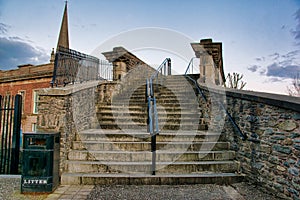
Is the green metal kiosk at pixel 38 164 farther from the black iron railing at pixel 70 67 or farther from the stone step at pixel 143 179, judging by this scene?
the black iron railing at pixel 70 67

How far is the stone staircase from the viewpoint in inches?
150

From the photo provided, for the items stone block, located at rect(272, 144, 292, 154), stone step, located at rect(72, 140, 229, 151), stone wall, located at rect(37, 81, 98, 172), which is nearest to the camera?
stone block, located at rect(272, 144, 292, 154)

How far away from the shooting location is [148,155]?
4.38m

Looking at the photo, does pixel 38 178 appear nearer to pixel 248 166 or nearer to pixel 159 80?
pixel 248 166

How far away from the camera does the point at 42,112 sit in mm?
3982

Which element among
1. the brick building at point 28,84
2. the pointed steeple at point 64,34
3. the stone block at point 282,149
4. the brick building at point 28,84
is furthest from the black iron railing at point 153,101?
the pointed steeple at point 64,34

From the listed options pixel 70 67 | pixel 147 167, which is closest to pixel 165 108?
pixel 147 167

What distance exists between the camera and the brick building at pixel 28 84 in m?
19.4

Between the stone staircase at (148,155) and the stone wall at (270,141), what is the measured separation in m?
0.35

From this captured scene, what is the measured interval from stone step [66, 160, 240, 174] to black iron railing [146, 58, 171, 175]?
234 millimetres

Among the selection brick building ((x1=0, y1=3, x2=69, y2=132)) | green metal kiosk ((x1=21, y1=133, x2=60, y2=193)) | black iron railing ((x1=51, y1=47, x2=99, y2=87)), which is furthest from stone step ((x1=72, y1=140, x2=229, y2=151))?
brick building ((x1=0, y1=3, x2=69, y2=132))

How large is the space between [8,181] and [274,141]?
4.57 m

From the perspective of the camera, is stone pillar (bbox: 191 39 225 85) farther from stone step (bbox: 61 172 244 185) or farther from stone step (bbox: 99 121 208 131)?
stone step (bbox: 61 172 244 185)

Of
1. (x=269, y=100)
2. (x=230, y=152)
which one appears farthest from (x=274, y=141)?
(x=230, y=152)
